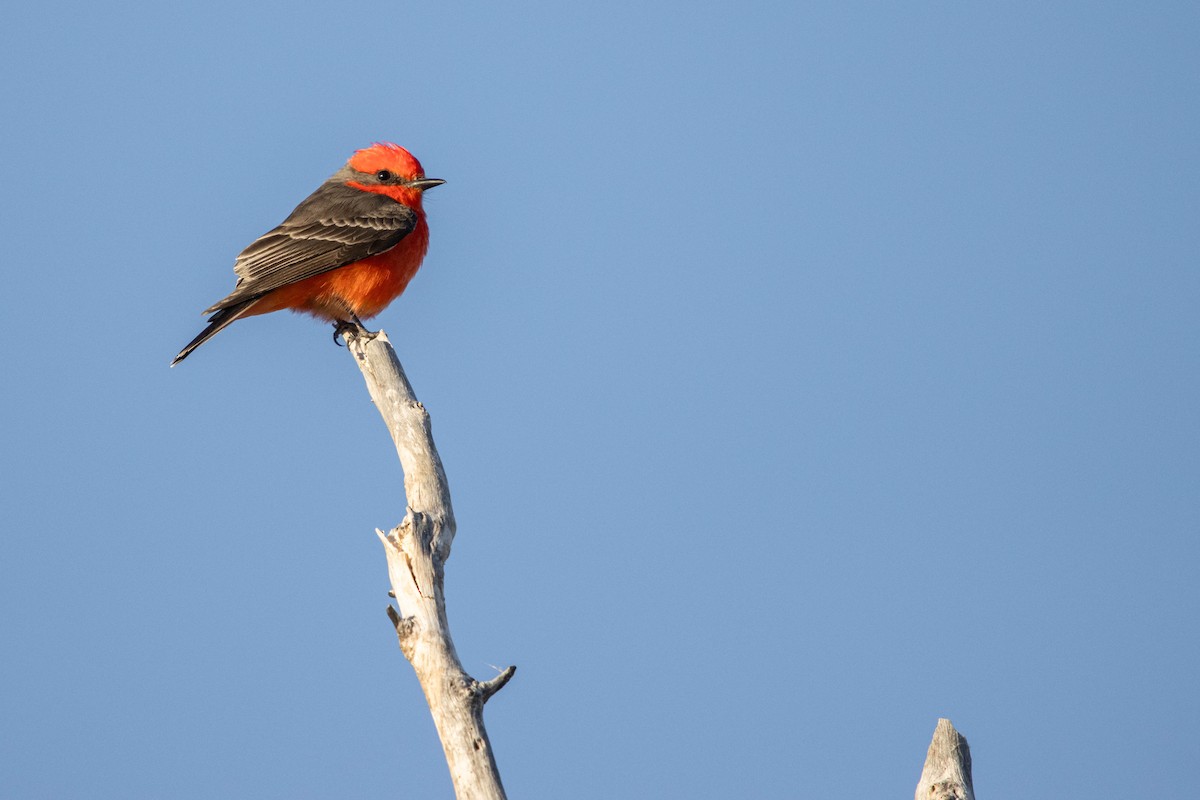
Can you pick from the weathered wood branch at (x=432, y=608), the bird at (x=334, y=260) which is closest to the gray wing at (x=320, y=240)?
the bird at (x=334, y=260)

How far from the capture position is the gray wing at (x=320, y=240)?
35.1 feet

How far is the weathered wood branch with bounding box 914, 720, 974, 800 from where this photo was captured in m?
6.25


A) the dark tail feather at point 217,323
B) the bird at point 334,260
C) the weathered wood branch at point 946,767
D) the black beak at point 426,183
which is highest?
the black beak at point 426,183

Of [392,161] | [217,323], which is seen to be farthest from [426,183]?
[217,323]

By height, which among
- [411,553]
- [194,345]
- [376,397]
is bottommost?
[411,553]

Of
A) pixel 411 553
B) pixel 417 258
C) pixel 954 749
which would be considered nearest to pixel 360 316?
pixel 417 258

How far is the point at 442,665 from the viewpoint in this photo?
20.9 ft

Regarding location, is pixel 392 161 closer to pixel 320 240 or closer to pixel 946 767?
pixel 320 240

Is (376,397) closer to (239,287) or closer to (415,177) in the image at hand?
(239,287)

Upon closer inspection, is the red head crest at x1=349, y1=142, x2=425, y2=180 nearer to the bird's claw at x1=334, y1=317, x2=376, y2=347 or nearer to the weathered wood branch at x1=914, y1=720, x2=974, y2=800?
the bird's claw at x1=334, y1=317, x2=376, y2=347

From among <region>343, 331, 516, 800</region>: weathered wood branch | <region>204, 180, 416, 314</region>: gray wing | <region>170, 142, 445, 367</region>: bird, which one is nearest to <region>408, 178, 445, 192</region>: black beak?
Answer: <region>170, 142, 445, 367</region>: bird

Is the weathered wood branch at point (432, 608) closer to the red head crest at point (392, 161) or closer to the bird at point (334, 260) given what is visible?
the bird at point (334, 260)

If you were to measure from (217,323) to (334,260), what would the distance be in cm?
114

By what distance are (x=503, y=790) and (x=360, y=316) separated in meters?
6.22
